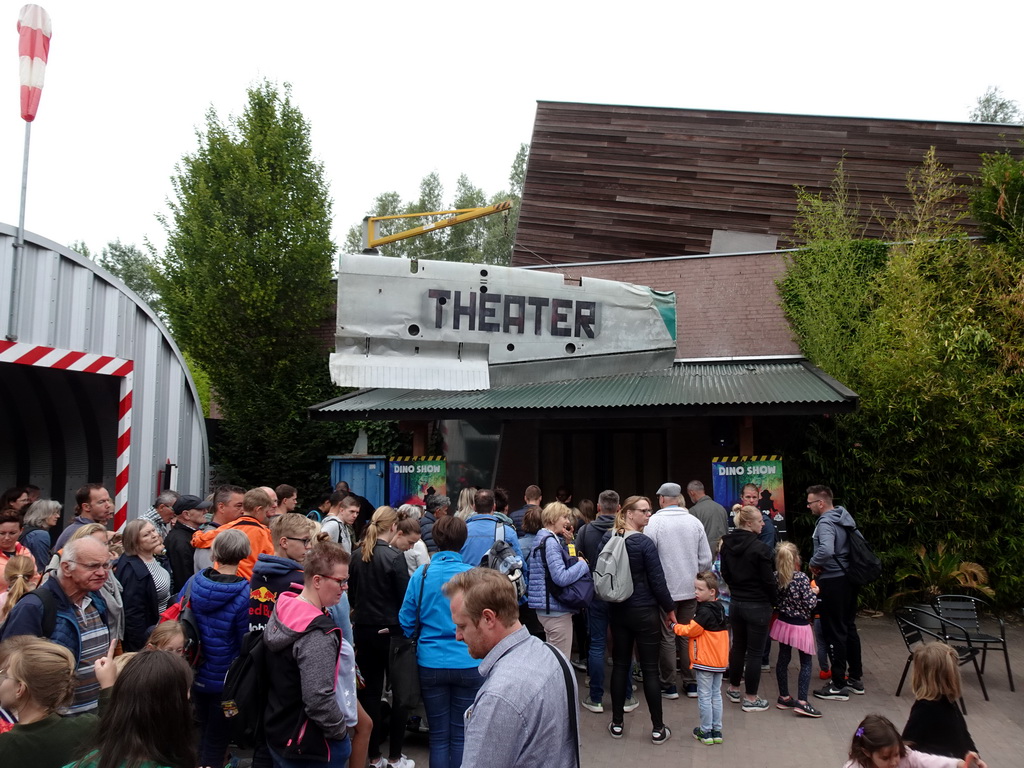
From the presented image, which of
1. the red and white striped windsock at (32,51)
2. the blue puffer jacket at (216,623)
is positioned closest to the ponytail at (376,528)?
the blue puffer jacket at (216,623)

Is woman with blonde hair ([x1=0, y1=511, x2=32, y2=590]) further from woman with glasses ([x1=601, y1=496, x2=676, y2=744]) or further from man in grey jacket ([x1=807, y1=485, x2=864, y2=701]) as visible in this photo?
man in grey jacket ([x1=807, y1=485, x2=864, y2=701])

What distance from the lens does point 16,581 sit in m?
4.29

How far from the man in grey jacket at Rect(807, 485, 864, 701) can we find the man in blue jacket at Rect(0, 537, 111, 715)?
5705mm

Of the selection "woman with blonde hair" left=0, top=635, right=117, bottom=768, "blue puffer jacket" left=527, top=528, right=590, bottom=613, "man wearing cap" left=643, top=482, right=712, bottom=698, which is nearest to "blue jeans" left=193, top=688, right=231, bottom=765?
"woman with blonde hair" left=0, top=635, right=117, bottom=768

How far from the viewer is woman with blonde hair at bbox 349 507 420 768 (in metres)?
5.48

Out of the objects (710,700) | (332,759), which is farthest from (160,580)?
(710,700)

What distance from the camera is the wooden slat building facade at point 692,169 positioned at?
14344 millimetres

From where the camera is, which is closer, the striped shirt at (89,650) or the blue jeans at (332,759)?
the blue jeans at (332,759)

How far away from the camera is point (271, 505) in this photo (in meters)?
5.99

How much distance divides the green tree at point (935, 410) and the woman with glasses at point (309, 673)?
342 inches

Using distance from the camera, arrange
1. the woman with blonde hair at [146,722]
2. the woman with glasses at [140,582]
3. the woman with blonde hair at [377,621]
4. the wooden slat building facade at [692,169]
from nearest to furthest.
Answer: the woman with blonde hair at [146,722], the woman with glasses at [140,582], the woman with blonde hair at [377,621], the wooden slat building facade at [692,169]

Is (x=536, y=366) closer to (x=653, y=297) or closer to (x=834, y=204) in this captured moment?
(x=653, y=297)

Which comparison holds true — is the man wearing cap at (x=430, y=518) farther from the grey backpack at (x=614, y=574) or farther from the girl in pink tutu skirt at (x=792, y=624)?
the girl in pink tutu skirt at (x=792, y=624)

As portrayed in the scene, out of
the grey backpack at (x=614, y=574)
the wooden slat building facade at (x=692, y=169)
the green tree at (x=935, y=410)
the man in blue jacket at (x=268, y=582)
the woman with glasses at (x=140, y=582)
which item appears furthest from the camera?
the wooden slat building facade at (x=692, y=169)
